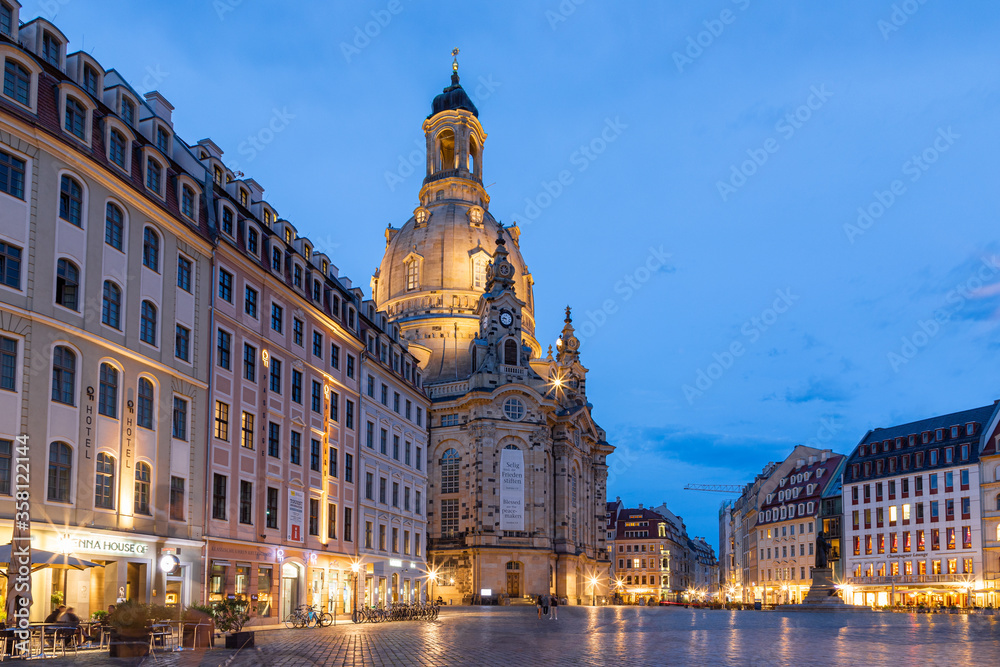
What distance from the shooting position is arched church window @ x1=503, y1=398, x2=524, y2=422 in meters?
113

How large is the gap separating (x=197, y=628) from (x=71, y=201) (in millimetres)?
13962

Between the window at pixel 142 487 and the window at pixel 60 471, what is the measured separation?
373cm

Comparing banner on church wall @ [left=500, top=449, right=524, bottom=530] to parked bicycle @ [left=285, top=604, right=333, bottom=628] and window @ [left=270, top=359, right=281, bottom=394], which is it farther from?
window @ [left=270, top=359, right=281, bottom=394]

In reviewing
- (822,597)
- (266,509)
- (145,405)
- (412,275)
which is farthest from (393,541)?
(412,275)

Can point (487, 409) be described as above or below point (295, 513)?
above

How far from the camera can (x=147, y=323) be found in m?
37.4

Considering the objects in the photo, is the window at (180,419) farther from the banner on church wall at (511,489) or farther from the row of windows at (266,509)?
the banner on church wall at (511,489)

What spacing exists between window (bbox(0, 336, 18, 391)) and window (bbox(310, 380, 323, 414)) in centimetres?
2192

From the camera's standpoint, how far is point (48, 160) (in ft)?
105

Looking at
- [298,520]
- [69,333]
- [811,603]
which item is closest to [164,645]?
[69,333]

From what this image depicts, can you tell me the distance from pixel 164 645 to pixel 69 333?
10127mm

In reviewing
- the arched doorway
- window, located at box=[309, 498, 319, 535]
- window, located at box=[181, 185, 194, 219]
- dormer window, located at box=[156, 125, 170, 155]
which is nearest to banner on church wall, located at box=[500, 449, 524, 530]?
the arched doorway

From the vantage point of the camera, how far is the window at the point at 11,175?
30578mm

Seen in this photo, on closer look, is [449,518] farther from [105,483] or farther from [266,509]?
[105,483]
